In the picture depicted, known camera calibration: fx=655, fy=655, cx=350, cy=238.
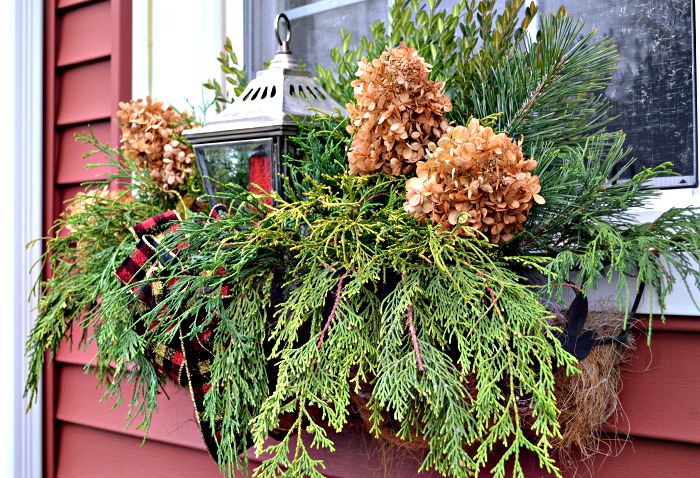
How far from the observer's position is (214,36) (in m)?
1.58

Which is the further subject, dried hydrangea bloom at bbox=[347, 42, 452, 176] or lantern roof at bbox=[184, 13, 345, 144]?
lantern roof at bbox=[184, 13, 345, 144]

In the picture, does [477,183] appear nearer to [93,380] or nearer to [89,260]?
[89,260]

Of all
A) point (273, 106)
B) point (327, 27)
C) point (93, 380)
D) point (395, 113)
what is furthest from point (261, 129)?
point (93, 380)

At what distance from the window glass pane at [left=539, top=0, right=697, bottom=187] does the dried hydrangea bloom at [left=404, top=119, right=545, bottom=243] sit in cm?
36

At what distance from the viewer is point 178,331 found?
0.96m

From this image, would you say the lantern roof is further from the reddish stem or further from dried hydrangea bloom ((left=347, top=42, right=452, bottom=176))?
the reddish stem

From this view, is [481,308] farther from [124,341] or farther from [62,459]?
[62,459]

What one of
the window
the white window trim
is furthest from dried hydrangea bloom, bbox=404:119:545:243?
the white window trim

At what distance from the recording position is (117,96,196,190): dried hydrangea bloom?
1.27m

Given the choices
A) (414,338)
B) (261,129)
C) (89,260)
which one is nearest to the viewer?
(414,338)

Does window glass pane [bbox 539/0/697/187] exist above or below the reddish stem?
above

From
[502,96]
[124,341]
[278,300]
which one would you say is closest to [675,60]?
[502,96]

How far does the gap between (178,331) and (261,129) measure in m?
0.33

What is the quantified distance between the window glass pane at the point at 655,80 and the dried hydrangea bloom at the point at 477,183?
1.18ft
